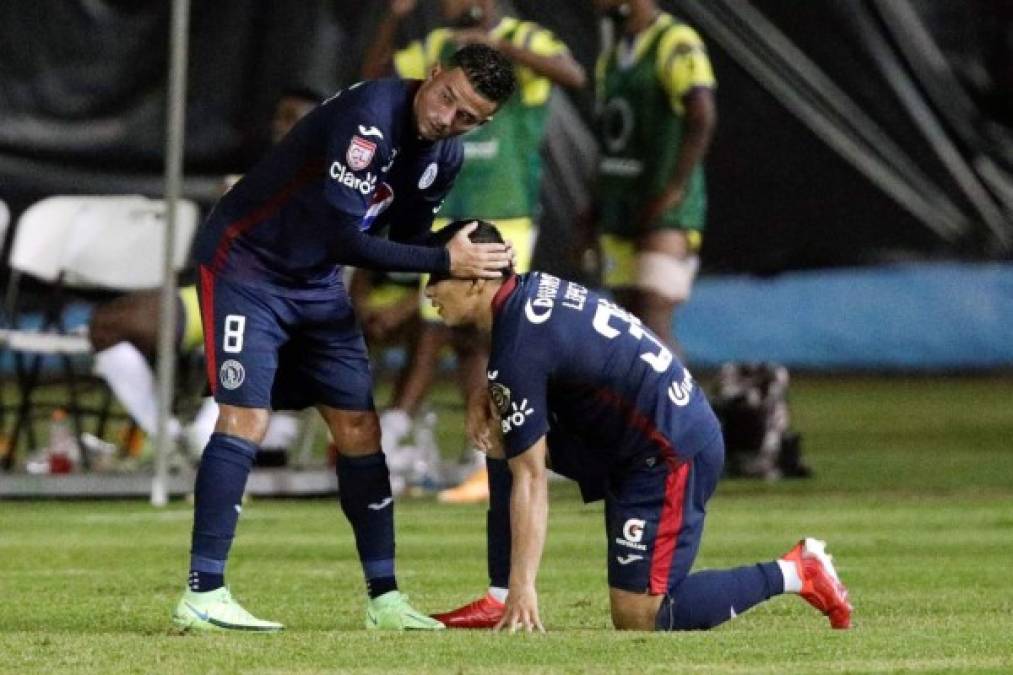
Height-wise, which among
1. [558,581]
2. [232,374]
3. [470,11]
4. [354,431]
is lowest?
[558,581]

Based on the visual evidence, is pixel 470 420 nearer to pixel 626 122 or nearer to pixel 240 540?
pixel 240 540

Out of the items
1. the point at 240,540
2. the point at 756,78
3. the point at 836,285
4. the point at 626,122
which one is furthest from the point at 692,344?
the point at 240,540

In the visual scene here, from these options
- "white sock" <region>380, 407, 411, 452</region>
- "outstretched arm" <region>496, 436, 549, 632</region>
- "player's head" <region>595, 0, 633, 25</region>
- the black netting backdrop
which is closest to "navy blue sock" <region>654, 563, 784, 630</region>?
"outstretched arm" <region>496, 436, 549, 632</region>

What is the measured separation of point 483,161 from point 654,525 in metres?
5.73

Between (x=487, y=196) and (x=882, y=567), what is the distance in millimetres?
4037

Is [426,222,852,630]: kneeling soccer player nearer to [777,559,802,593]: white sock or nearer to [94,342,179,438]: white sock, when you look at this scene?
[777,559,802,593]: white sock

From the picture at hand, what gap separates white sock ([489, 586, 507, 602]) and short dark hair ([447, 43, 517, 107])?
60.3 inches

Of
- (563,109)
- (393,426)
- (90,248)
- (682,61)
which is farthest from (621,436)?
(563,109)

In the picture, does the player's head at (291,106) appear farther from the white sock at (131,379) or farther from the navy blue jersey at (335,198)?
the navy blue jersey at (335,198)

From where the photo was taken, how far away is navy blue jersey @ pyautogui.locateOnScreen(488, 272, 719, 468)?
788 cm

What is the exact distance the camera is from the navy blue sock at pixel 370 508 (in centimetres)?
858

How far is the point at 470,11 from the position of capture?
13664mm

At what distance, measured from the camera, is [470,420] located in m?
8.36

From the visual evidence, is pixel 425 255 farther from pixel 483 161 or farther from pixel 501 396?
pixel 483 161
